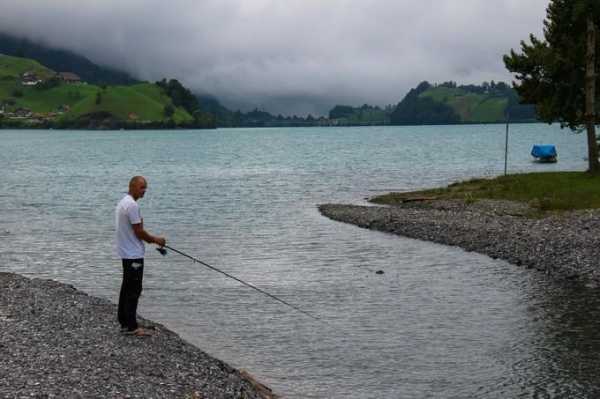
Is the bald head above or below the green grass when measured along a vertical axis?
above

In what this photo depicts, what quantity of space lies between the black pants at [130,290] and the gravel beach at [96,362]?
470 millimetres

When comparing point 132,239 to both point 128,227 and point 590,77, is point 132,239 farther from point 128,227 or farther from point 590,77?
point 590,77

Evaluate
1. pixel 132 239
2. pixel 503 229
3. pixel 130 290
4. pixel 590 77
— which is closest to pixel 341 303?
pixel 130 290

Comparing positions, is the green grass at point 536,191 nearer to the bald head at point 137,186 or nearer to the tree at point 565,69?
the tree at point 565,69

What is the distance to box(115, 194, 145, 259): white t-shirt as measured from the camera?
16.4 meters

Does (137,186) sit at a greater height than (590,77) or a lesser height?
lesser

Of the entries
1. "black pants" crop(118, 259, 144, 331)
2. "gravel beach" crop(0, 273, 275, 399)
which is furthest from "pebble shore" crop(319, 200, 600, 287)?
"black pants" crop(118, 259, 144, 331)

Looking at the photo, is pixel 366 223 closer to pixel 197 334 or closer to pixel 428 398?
pixel 197 334

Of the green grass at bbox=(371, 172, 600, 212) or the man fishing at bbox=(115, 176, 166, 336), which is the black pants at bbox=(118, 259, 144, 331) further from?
the green grass at bbox=(371, 172, 600, 212)

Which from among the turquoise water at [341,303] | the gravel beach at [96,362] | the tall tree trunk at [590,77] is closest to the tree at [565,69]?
the tall tree trunk at [590,77]

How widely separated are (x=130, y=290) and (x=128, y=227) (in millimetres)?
1722

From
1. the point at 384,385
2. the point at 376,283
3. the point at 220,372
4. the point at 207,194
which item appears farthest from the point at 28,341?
the point at 207,194

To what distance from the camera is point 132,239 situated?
16.8 metres

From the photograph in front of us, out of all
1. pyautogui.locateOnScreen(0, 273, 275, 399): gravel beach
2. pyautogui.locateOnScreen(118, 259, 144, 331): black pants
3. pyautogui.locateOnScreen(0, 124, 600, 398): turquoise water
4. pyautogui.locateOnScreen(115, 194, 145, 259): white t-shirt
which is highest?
pyautogui.locateOnScreen(115, 194, 145, 259): white t-shirt
